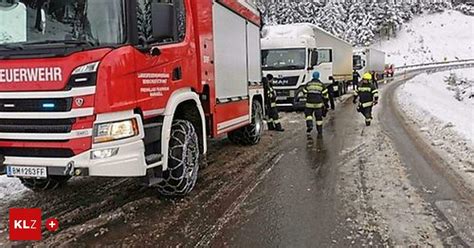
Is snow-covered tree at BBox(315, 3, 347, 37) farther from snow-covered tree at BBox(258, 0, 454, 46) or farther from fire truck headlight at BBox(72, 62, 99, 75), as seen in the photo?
fire truck headlight at BBox(72, 62, 99, 75)

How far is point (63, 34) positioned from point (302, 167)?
4.54 m

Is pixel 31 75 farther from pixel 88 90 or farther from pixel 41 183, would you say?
pixel 41 183

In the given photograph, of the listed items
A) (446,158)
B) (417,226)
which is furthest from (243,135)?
(417,226)

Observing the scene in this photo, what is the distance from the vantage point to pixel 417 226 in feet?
15.8

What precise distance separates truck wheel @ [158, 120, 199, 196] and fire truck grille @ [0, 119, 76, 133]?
Answer: 150 cm

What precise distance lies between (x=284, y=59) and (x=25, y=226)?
14435 mm

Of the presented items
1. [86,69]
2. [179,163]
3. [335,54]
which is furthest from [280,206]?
[335,54]

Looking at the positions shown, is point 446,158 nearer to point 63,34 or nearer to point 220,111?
point 220,111

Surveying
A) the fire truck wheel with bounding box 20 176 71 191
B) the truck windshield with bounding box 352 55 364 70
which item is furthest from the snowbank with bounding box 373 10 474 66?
the fire truck wheel with bounding box 20 176 71 191

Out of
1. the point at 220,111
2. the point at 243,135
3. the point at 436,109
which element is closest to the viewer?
the point at 220,111

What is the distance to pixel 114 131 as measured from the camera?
188 inches

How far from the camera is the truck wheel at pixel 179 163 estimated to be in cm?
582

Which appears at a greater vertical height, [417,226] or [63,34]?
[63,34]

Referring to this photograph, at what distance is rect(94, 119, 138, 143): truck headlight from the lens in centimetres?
470
